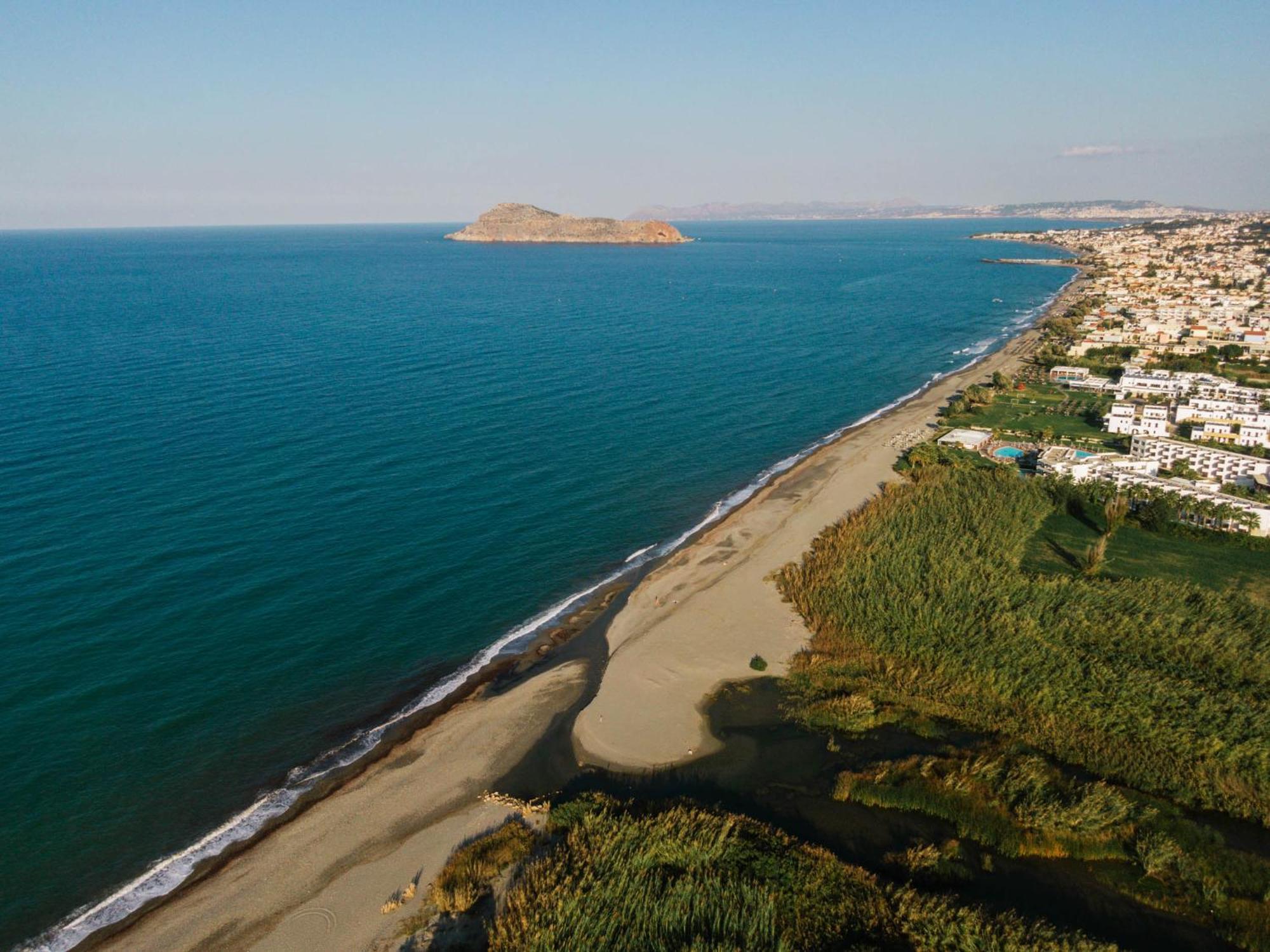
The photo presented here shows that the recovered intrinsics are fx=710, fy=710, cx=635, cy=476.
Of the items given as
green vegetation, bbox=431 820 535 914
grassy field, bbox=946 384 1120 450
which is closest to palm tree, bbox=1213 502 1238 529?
grassy field, bbox=946 384 1120 450

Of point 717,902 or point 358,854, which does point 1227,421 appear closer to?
point 717,902

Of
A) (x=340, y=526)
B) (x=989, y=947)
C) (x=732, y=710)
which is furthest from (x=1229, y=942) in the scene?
(x=340, y=526)

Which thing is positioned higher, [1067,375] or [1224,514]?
[1067,375]


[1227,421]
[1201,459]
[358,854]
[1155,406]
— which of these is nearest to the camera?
[358,854]

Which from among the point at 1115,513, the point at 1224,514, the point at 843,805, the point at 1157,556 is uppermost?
the point at 1115,513

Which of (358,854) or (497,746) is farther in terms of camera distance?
(497,746)

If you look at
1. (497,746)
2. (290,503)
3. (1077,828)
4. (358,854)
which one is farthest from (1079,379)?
(358,854)

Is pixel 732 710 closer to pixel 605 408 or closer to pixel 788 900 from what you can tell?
pixel 788 900
